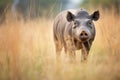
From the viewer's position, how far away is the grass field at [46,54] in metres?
3.07

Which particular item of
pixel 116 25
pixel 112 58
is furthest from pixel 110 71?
pixel 116 25

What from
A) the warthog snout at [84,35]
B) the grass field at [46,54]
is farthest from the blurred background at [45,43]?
the warthog snout at [84,35]

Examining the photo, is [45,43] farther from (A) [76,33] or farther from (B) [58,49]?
(A) [76,33]

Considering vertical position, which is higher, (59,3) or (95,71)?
(59,3)

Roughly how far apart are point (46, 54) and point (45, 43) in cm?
8

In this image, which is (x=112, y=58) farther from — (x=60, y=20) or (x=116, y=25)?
(x=60, y=20)

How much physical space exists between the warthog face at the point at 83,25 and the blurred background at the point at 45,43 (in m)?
0.06

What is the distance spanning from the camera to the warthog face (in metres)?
3.03

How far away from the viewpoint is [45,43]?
3129mm

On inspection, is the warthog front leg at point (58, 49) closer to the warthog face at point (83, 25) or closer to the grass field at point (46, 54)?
the grass field at point (46, 54)

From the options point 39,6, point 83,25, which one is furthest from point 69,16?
point 39,6

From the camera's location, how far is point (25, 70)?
3.09m

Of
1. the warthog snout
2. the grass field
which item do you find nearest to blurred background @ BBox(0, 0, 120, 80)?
the grass field

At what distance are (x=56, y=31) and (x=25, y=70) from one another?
1.26ft
